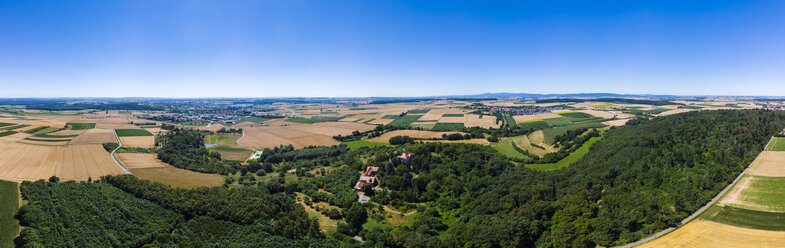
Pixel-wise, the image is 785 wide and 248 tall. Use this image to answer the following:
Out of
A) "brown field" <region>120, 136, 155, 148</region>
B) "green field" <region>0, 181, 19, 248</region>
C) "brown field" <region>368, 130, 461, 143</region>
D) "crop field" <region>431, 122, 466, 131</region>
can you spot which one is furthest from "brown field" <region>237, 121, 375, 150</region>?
"green field" <region>0, 181, 19, 248</region>

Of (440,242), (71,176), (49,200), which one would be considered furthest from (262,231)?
(71,176)

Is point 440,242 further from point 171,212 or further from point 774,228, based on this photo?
point 171,212

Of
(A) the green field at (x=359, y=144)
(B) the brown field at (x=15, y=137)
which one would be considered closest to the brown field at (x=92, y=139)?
(B) the brown field at (x=15, y=137)

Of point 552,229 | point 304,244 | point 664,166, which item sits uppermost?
point 664,166

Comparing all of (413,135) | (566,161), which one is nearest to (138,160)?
(413,135)

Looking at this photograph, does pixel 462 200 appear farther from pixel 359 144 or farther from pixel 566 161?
pixel 359 144

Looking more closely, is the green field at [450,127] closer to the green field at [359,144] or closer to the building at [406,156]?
the green field at [359,144]
